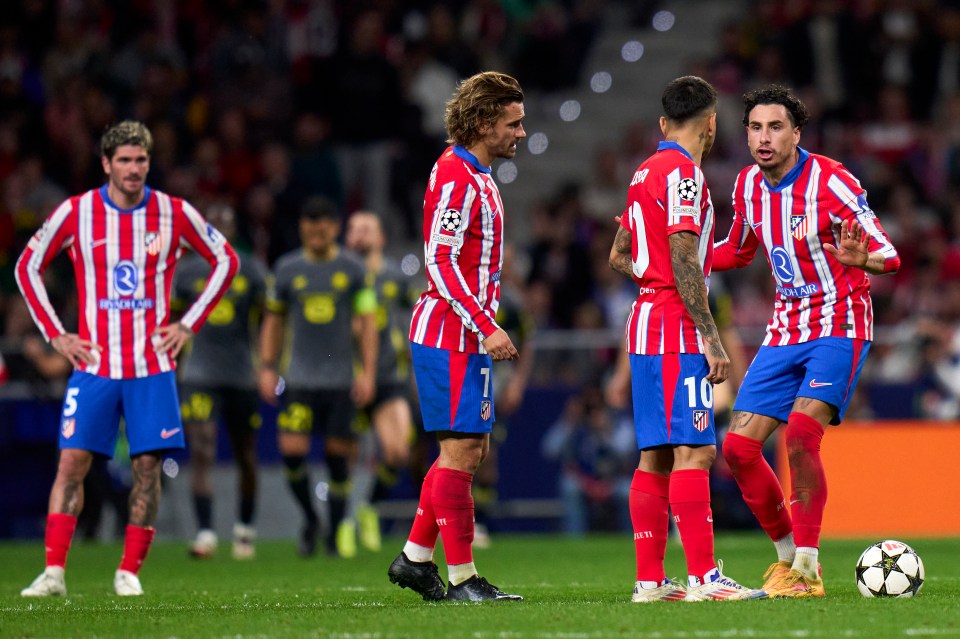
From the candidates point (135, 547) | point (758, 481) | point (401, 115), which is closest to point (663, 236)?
point (758, 481)

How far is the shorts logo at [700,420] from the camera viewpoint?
268 inches

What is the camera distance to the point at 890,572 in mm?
7207

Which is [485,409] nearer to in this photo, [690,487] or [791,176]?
[690,487]

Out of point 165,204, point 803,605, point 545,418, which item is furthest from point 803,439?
point 545,418

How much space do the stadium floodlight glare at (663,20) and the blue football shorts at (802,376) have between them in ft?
50.0

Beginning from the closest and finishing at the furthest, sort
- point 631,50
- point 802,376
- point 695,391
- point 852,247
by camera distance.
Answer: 1. point 695,391
2. point 852,247
3. point 802,376
4. point 631,50

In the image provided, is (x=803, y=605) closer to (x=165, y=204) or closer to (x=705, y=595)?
(x=705, y=595)

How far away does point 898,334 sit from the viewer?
15.5m

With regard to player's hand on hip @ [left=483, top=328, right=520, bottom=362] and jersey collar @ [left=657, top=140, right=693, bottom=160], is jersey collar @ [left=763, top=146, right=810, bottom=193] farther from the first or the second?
player's hand on hip @ [left=483, top=328, right=520, bottom=362]

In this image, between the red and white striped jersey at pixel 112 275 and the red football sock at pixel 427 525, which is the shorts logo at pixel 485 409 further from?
the red and white striped jersey at pixel 112 275

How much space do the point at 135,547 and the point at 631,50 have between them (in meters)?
15.0

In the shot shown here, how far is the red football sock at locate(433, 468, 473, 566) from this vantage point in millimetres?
7164

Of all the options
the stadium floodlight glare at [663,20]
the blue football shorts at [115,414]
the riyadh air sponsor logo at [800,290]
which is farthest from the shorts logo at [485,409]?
the stadium floodlight glare at [663,20]

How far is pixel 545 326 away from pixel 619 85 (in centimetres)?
561
